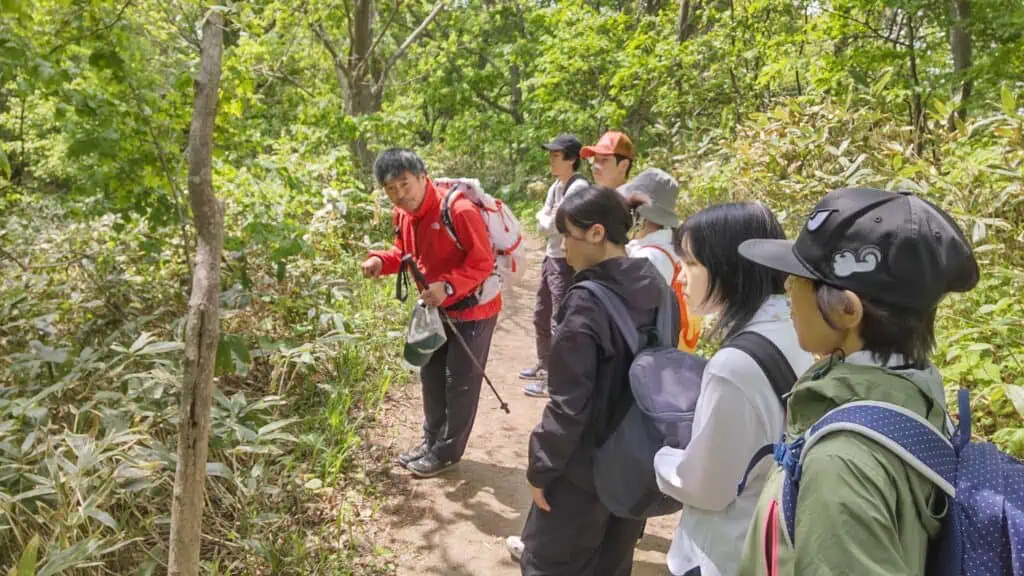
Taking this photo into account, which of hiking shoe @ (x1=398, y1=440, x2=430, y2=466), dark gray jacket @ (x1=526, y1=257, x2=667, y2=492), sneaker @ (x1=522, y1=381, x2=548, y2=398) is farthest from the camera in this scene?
sneaker @ (x1=522, y1=381, x2=548, y2=398)

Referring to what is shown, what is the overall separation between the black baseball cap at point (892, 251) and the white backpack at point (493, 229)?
254 centimetres

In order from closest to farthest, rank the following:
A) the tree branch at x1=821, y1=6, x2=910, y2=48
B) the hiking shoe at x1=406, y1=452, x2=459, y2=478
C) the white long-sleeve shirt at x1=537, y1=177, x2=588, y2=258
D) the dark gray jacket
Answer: the dark gray jacket
the hiking shoe at x1=406, y1=452, x2=459, y2=478
the white long-sleeve shirt at x1=537, y1=177, x2=588, y2=258
the tree branch at x1=821, y1=6, x2=910, y2=48

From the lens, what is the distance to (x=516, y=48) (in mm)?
14828

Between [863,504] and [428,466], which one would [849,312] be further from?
[428,466]

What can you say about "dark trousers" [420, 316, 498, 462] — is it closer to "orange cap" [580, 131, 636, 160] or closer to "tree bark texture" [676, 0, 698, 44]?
"orange cap" [580, 131, 636, 160]

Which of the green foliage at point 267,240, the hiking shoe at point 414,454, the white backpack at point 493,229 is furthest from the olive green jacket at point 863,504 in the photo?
the hiking shoe at point 414,454

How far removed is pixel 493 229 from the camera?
365cm

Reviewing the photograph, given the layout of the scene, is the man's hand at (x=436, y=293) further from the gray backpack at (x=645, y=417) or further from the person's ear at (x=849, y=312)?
the person's ear at (x=849, y=312)

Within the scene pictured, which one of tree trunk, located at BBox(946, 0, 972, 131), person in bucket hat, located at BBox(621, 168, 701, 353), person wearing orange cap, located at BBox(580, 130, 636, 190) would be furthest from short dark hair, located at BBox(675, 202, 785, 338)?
tree trunk, located at BBox(946, 0, 972, 131)

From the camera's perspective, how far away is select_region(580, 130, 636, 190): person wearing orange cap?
4.23 m

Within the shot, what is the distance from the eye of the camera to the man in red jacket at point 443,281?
3.38m

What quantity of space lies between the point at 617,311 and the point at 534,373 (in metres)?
3.51

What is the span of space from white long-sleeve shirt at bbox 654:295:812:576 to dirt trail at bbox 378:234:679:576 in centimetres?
154

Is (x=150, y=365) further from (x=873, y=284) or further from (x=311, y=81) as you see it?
(x=311, y=81)
